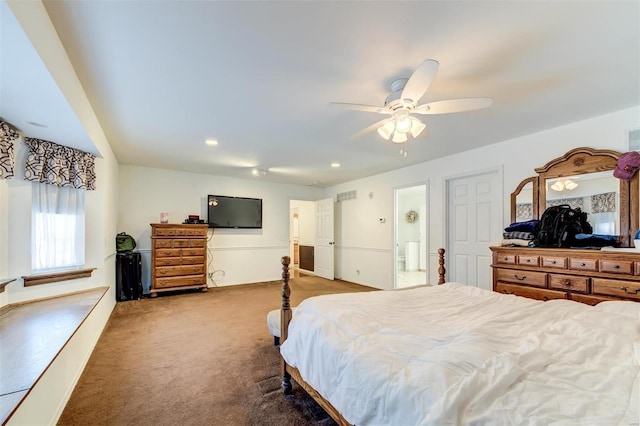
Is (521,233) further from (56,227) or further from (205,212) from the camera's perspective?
(205,212)

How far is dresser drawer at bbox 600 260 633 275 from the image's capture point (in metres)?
2.37

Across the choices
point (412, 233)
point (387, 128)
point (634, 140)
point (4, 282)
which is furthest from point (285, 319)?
point (412, 233)

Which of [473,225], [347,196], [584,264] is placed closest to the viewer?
[584,264]

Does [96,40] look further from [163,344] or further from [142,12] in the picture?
[163,344]

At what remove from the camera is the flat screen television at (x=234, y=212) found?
231 inches

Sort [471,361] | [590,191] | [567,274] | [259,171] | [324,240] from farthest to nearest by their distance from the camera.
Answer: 1. [324,240]
2. [259,171]
3. [590,191]
4. [567,274]
5. [471,361]

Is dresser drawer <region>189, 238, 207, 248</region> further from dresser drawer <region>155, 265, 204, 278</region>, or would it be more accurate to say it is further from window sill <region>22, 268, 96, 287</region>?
window sill <region>22, 268, 96, 287</region>

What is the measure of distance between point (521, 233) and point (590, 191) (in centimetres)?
77

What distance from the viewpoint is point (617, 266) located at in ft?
7.97

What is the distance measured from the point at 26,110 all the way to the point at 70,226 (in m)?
1.46

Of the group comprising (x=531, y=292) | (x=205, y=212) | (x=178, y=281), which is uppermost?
(x=205, y=212)

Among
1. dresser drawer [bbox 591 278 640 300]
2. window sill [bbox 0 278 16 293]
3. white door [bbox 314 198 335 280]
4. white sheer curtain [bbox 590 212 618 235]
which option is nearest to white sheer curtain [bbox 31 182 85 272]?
window sill [bbox 0 278 16 293]

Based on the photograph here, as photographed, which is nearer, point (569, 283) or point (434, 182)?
point (569, 283)

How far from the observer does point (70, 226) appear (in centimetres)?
307
